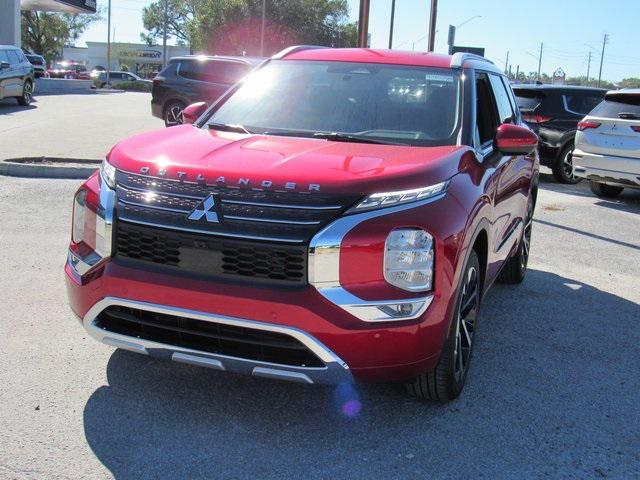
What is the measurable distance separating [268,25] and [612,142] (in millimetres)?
51532

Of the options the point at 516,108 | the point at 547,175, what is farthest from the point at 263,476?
the point at 547,175

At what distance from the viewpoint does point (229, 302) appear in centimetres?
291

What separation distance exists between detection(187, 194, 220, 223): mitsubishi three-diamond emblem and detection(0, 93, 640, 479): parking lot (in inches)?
39.6

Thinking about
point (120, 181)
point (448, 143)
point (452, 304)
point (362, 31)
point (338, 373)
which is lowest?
point (338, 373)

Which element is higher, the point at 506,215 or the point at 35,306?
the point at 506,215

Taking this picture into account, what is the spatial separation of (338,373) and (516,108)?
3.91 meters

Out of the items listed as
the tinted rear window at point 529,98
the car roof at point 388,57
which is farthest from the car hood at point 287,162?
the tinted rear window at point 529,98

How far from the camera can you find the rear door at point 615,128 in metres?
10.1

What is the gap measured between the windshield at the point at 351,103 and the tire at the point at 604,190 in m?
7.97

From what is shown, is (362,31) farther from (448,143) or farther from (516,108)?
(448,143)

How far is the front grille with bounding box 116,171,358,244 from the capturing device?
2914mm

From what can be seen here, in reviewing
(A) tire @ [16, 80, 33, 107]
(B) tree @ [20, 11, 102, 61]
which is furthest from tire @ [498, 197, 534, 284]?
(B) tree @ [20, 11, 102, 61]

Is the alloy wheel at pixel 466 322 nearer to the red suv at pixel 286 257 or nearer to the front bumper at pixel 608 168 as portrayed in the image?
the red suv at pixel 286 257

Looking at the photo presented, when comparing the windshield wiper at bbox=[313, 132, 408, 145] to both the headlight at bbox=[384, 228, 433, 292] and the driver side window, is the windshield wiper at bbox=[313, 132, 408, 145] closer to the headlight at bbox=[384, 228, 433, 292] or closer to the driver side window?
the driver side window
